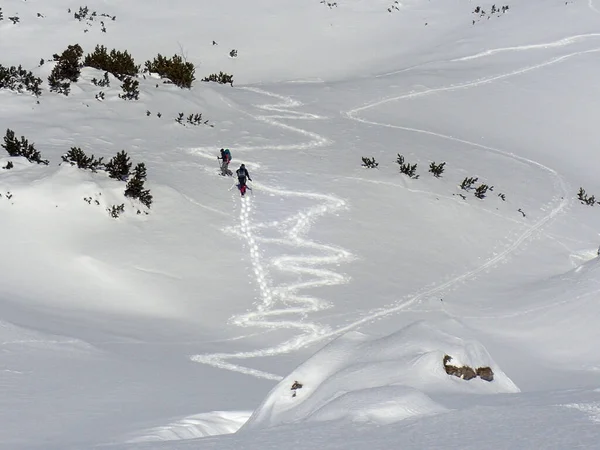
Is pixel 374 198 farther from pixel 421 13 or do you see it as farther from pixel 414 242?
pixel 421 13

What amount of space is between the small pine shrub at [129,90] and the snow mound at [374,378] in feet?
41.5

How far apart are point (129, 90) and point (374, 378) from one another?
13.7 m

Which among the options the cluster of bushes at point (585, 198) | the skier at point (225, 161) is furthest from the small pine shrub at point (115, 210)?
the cluster of bushes at point (585, 198)

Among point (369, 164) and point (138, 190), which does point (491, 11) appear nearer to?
point (369, 164)

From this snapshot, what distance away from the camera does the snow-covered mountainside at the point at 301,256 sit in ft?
15.6

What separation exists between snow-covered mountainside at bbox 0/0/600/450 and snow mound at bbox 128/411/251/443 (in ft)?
0.09

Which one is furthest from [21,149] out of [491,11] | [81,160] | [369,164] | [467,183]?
[491,11]

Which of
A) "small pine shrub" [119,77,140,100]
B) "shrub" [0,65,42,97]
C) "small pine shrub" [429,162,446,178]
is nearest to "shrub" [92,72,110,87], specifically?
"small pine shrub" [119,77,140,100]

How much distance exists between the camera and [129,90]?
16.7 m

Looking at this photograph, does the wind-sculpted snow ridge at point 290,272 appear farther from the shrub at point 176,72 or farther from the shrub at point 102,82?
the shrub at point 176,72

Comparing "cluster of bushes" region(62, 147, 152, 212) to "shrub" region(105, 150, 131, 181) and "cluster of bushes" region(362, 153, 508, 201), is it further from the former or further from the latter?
"cluster of bushes" region(362, 153, 508, 201)

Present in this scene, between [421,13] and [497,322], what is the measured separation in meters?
25.8

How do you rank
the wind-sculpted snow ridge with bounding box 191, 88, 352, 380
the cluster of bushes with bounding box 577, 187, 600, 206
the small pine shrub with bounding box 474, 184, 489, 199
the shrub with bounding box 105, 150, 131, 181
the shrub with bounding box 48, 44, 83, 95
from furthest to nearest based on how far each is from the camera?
the cluster of bushes with bounding box 577, 187, 600, 206 → the shrub with bounding box 48, 44, 83, 95 → the small pine shrub with bounding box 474, 184, 489, 199 → the shrub with bounding box 105, 150, 131, 181 → the wind-sculpted snow ridge with bounding box 191, 88, 352, 380

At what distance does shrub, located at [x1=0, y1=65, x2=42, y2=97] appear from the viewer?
1552 centimetres
